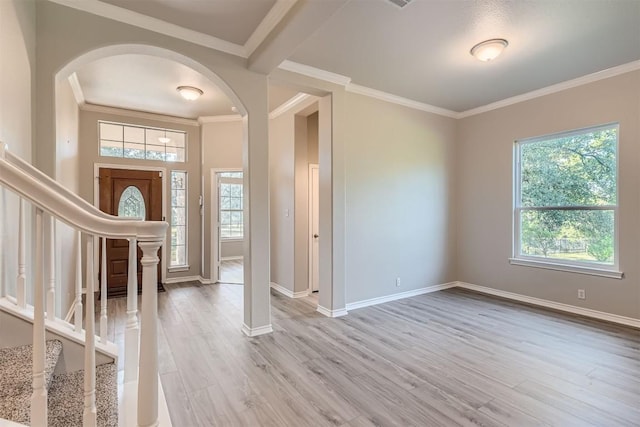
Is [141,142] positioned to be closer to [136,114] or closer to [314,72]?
[136,114]

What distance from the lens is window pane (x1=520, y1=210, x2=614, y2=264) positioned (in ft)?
12.1

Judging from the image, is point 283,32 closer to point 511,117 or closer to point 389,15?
point 389,15

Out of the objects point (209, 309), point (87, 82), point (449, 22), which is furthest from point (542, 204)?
point (87, 82)

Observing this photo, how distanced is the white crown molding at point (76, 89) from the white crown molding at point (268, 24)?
235 cm

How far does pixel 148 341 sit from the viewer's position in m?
1.19

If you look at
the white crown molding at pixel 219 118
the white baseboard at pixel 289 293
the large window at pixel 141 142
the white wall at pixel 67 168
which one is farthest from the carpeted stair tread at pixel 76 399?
the white crown molding at pixel 219 118

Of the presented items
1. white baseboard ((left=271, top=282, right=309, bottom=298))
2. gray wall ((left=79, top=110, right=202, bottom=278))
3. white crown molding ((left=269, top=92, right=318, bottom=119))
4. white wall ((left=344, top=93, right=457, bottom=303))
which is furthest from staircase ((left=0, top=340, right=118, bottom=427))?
gray wall ((left=79, top=110, right=202, bottom=278))

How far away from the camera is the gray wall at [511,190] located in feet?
11.3

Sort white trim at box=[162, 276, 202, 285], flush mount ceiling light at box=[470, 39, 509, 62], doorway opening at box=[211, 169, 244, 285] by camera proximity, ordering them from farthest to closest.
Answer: doorway opening at box=[211, 169, 244, 285]
white trim at box=[162, 276, 202, 285]
flush mount ceiling light at box=[470, 39, 509, 62]

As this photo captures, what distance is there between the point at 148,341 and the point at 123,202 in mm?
4819

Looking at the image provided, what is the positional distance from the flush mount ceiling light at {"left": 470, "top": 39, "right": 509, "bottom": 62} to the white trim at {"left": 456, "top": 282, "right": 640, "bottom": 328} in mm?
3300

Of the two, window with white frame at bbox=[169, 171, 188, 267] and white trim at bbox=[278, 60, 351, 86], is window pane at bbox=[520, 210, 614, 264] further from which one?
window with white frame at bbox=[169, 171, 188, 267]

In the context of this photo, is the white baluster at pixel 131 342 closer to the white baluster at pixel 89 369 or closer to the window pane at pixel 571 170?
the white baluster at pixel 89 369

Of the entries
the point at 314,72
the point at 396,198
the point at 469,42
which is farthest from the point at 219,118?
the point at 469,42
